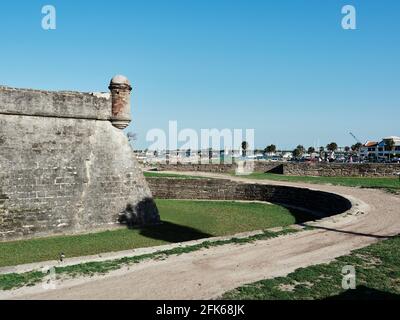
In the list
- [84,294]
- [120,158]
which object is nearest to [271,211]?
[120,158]

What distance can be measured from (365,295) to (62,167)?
10.8m

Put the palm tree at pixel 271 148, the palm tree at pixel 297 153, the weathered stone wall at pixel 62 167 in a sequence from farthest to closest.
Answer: the palm tree at pixel 297 153
the palm tree at pixel 271 148
the weathered stone wall at pixel 62 167

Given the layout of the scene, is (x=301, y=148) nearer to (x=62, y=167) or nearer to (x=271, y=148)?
(x=271, y=148)

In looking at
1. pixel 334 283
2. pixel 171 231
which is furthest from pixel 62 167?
pixel 334 283

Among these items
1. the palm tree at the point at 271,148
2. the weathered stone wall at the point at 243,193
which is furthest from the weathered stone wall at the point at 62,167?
the palm tree at the point at 271,148

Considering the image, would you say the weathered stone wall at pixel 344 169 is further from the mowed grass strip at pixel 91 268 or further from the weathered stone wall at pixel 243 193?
the mowed grass strip at pixel 91 268

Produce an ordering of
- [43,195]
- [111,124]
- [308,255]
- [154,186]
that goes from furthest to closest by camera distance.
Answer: [154,186]
[111,124]
[43,195]
[308,255]

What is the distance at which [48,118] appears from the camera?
43.7 feet

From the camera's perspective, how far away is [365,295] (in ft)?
19.1

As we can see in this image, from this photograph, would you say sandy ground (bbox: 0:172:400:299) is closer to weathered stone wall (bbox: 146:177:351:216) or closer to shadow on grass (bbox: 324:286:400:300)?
shadow on grass (bbox: 324:286:400:300)

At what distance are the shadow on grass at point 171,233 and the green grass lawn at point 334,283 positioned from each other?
6.13 metres

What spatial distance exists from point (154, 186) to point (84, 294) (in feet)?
64.6

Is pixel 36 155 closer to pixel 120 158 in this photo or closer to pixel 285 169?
pixel 120 158

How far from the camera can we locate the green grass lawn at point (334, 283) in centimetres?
583
